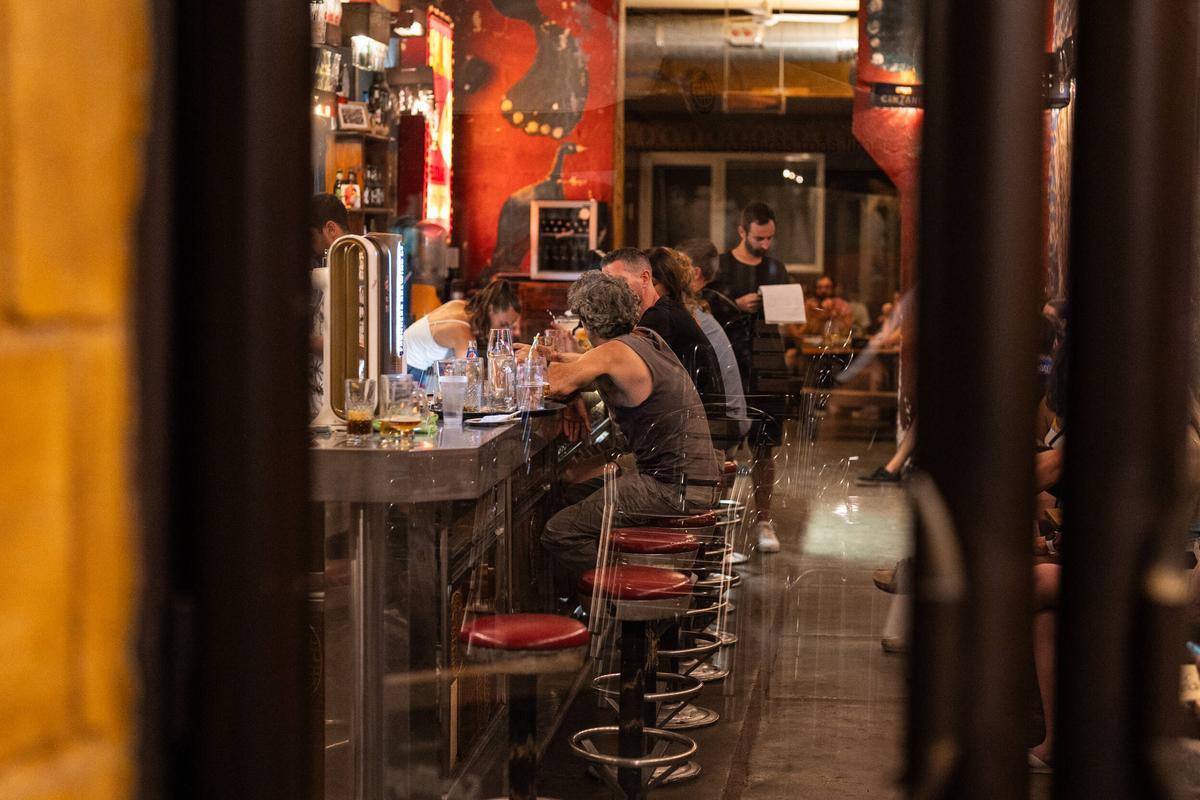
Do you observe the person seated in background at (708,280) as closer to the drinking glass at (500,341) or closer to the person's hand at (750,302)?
the person's hand at (750,302)

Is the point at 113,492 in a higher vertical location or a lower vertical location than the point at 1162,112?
lower

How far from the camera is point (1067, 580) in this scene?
0.42 m

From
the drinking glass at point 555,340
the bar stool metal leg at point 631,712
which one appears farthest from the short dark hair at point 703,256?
the bar stool metal leg at point 631,712

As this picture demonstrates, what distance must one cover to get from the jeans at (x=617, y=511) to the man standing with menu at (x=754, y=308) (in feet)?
3.49

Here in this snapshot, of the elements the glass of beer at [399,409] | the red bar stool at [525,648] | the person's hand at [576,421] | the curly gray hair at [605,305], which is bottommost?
the red bar stool at [525,648]

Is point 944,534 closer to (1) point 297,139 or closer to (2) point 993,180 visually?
(2) point 993,180

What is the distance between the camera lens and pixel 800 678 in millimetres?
4445

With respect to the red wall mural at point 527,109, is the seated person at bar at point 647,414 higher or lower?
lower

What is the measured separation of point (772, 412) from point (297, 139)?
523cm

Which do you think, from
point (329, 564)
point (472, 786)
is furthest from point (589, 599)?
point (329, 564)

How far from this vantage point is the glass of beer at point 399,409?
2.88 metres

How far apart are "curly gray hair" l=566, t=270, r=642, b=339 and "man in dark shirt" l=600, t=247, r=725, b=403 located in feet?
1.32

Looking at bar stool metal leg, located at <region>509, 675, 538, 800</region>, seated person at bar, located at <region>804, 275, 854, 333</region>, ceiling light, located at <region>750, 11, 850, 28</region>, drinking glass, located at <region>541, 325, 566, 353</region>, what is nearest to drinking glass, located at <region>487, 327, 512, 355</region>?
drinking glass, located at <region>541, 325, 566, 353</region>

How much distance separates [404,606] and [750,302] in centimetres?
381
